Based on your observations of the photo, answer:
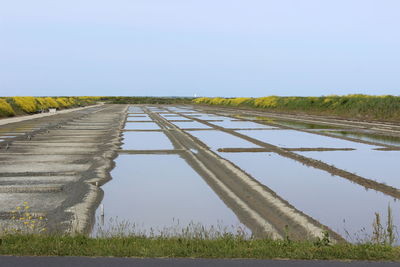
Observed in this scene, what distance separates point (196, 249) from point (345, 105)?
52.0 metres

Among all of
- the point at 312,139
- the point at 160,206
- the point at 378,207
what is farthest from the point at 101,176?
the point at 312,139

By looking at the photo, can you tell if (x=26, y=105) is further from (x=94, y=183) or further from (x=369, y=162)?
(x=369, y=162)

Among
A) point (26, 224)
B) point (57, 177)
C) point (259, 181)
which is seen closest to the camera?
point (26, 224)

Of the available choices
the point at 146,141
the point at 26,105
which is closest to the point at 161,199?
the point at 146,141

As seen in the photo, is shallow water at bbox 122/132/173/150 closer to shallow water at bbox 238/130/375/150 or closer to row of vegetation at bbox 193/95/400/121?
shallow water at bbox 238/130/375/150

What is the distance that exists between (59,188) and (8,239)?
5.47m

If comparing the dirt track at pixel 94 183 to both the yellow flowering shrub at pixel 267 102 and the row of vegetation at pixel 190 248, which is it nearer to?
the row of vegetation at pixel 190 248

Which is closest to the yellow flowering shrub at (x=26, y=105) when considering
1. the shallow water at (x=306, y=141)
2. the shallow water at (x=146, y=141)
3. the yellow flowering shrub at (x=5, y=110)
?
the yellow flowering shrub at (x=5, y=110)

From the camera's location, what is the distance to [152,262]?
597 centimetres

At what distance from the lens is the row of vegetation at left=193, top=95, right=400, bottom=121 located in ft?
149

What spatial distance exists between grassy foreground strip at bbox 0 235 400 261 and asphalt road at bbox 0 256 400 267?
207 millimetres

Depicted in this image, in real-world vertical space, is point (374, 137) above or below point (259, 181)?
above

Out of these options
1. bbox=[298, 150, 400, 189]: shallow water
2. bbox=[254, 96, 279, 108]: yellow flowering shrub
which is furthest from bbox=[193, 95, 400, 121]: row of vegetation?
bbox=[298, 150, 400, 189]: shallow water

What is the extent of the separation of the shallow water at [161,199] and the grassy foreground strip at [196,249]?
1960mm
